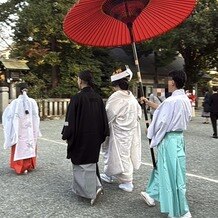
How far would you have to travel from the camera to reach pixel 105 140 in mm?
5422

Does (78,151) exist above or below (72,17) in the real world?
below

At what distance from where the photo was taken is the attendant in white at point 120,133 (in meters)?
5.30

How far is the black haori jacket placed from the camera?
15.5 ft

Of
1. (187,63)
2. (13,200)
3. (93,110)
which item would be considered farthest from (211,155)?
(187,63)

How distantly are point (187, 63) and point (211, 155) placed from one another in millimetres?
19517

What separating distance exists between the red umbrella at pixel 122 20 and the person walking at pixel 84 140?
63cm

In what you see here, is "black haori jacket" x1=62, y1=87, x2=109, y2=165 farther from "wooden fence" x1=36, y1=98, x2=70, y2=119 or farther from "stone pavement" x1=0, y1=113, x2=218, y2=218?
"wooden fence" x1=36, y1=98, x2=70, y2=119

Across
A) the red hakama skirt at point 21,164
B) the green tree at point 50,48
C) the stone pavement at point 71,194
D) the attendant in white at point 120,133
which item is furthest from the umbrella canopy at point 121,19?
the green tree at point 50,48

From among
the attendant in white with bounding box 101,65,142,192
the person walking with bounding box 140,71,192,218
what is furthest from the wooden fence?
the person walking with bounding box 140,71,192,218

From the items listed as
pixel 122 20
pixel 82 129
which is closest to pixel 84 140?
pixel 82 129

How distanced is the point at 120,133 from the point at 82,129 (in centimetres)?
79

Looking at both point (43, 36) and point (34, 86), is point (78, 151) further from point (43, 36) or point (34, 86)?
point (43, 36)

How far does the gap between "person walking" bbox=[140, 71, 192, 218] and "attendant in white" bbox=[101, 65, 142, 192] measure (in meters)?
1.15

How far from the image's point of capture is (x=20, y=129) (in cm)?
658
